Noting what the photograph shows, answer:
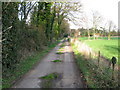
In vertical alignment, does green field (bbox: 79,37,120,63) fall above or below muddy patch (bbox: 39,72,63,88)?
above

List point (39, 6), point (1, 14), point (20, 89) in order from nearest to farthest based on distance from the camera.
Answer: point (20, 89), point (1, 14), point (39, 6)

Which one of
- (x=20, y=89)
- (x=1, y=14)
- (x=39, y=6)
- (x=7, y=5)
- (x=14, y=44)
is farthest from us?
(x=39, y=6)

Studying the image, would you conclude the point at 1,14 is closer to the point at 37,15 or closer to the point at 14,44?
the point at 14,44

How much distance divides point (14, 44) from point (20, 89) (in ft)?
8.01

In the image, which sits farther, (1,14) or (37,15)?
(37,15)

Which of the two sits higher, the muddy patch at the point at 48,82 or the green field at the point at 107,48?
the green field at the point at 107,48

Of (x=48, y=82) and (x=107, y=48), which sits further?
(x=107, y=48)

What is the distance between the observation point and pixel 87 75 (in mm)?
5453

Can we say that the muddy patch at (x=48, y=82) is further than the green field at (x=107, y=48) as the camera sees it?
No

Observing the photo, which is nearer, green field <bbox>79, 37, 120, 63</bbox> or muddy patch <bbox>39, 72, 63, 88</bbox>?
muddy patch <bbox>39, 72, 63, 88</bbox>

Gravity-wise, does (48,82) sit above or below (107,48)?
below

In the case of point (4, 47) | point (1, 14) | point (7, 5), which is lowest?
point (4, 47)

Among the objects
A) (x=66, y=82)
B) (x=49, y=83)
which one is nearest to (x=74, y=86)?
(x=66, y=82)

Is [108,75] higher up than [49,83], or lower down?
higher up
